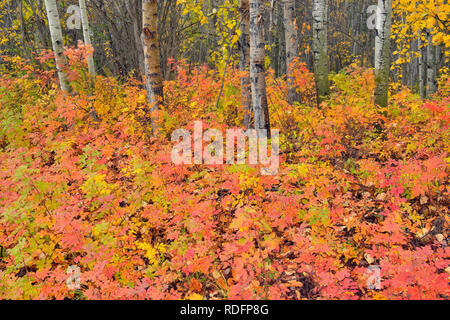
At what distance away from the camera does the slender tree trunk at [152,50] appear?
556cm

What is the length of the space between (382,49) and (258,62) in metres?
2.37

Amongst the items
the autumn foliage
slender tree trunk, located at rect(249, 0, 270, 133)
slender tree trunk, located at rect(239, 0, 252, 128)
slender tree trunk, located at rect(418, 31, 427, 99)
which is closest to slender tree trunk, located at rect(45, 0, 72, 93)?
the autumn foliage

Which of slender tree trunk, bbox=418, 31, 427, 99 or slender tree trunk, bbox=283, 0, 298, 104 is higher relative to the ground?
slender tree trunk, bbox=283, 0, 298, 104

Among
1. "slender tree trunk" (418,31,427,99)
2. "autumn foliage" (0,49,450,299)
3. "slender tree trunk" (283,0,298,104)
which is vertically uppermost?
"slender tree trunk" (283,0,298,104)

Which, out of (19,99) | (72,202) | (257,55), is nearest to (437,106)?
(257,55)

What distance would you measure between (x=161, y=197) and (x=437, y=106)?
16.4 ft

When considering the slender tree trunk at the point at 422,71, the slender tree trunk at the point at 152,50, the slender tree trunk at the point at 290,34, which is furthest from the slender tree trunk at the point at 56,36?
the slender tree trunk at the point at 422,71

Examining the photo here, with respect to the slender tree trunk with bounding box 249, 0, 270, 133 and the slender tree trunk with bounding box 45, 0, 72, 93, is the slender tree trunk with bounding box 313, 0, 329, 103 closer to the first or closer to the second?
the slender tree trunk with bounding box 249, 0, 270, 133

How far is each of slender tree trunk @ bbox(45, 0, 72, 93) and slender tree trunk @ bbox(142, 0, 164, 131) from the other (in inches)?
108

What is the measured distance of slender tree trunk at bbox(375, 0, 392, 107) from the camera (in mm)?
4879
